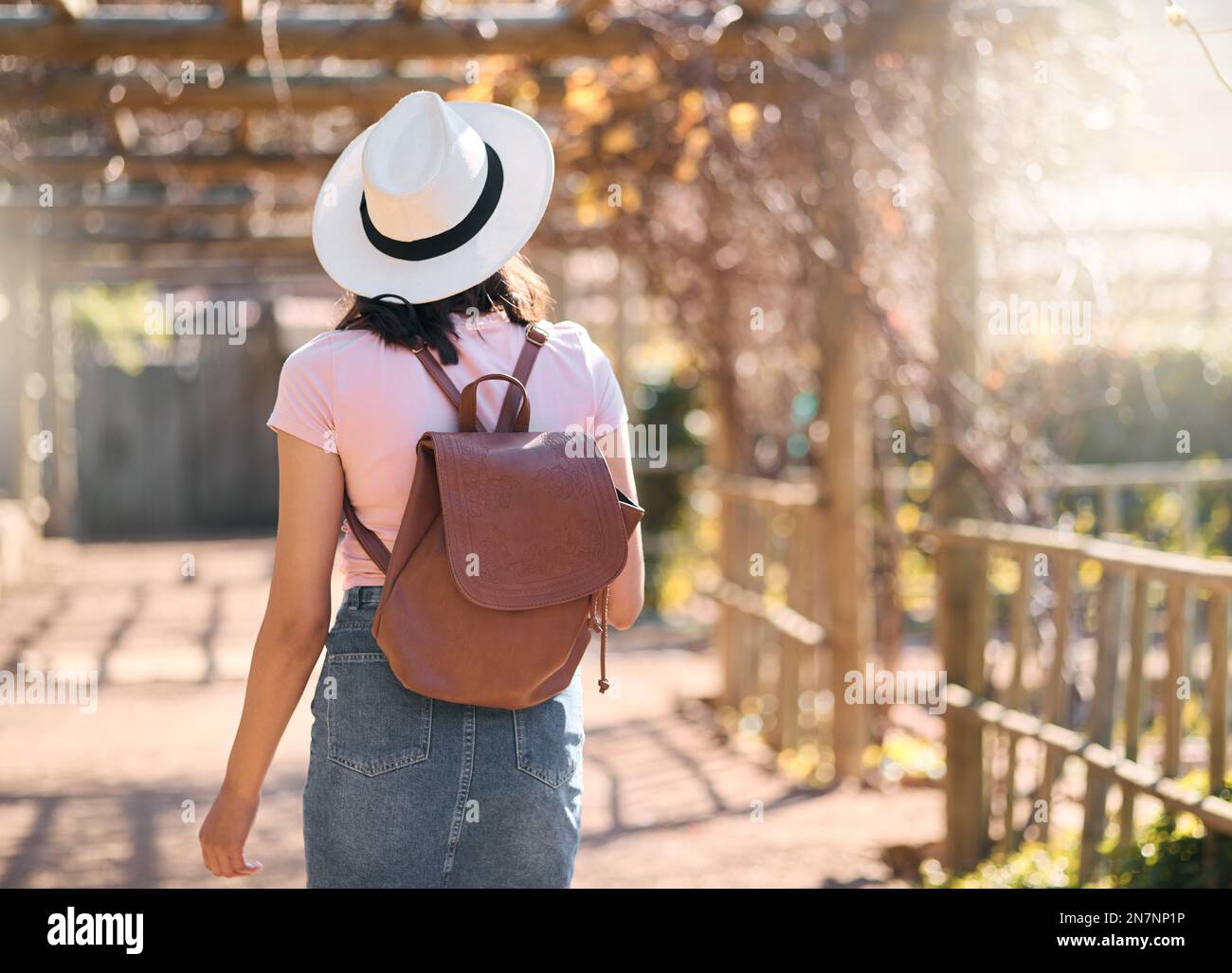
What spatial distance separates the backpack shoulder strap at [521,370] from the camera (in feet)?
6.26

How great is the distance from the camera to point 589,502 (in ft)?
6.20

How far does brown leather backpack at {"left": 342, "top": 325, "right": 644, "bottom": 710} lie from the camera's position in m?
1.80

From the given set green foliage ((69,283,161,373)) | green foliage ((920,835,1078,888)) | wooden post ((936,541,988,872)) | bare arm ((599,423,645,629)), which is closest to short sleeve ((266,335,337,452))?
bare arm ((599,423,645,629))

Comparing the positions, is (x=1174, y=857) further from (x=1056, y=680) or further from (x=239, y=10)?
(x=239, y=10)

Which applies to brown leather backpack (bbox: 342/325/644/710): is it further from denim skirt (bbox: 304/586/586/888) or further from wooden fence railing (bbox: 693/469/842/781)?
wooden fence railing (bbox: 693/469/842/781)

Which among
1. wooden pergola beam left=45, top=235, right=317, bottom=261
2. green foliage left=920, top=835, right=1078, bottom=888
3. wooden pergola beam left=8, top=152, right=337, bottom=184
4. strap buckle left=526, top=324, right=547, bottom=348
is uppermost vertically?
wooden pergola beam left=45, top=235, right=317, bottom=261

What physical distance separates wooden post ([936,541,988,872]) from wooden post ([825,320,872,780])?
1.15m

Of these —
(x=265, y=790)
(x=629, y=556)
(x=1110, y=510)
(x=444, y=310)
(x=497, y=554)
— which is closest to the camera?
(x=497, y=554)

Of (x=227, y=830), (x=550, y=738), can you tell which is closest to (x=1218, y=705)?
(x=550, y=738)

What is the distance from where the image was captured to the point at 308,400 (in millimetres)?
1833

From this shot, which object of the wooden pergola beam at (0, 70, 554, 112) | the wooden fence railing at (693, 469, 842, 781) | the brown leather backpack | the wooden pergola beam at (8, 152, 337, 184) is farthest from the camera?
the wooden pergola beam at (8, 152, 337, 184)

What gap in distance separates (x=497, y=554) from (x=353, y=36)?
283 cm

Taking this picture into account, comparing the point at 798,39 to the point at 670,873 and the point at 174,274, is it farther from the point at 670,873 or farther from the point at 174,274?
the point at 174,274

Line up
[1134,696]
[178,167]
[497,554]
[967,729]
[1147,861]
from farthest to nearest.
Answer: [178,167] → [967,729] → [1134,696] → [1147,861] → [497,554]
